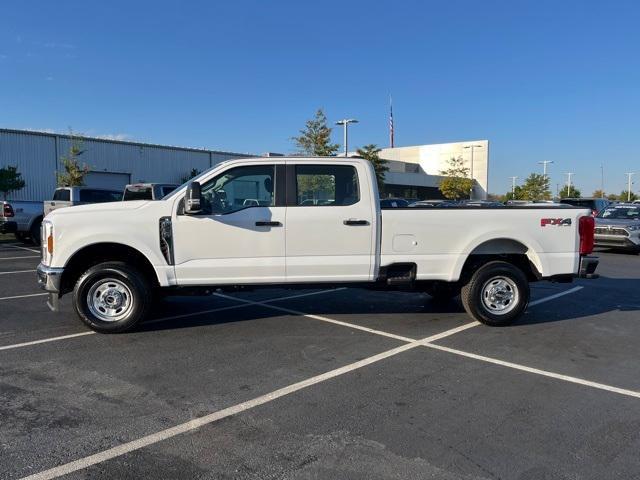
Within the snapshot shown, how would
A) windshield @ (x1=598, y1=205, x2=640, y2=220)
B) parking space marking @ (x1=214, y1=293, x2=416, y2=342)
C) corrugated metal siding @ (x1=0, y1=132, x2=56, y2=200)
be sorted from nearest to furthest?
parking space marking @ (x1=214, y1=293, x2=416, y2=342) → windshield @ (x1=598, y1=205, x2=640, y2=220) → corrugated metal siding @ (x1=0, y1=132, x2=56, y2=200)

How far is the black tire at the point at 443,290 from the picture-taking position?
24.6ft

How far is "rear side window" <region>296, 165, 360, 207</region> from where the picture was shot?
258 inches

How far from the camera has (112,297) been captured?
250 inches

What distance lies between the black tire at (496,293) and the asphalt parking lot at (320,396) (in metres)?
0.22

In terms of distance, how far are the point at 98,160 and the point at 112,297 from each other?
3194 cm

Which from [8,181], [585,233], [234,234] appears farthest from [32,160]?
[585,233]

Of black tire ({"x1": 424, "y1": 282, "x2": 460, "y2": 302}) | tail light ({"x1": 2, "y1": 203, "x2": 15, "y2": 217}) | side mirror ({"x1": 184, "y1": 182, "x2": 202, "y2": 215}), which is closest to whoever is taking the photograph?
side mirror ({"x1": 184, "y1": 182, "x2": 202, "y2": 215})

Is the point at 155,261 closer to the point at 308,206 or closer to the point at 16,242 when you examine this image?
the point at 308,206

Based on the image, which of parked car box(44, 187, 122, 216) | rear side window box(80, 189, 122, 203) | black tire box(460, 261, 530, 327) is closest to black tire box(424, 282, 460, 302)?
black tire box(460, 261, 530, 327)

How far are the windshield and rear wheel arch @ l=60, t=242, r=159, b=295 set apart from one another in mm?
16913

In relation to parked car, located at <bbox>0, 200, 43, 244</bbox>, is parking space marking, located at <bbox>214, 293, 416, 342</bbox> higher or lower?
lower

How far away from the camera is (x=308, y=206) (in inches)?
256

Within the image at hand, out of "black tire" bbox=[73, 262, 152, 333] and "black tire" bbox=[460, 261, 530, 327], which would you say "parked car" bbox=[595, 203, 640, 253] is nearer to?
"black tire" bbox=[460, 261, 530, 327]

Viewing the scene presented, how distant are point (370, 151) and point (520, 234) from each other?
3304cm
